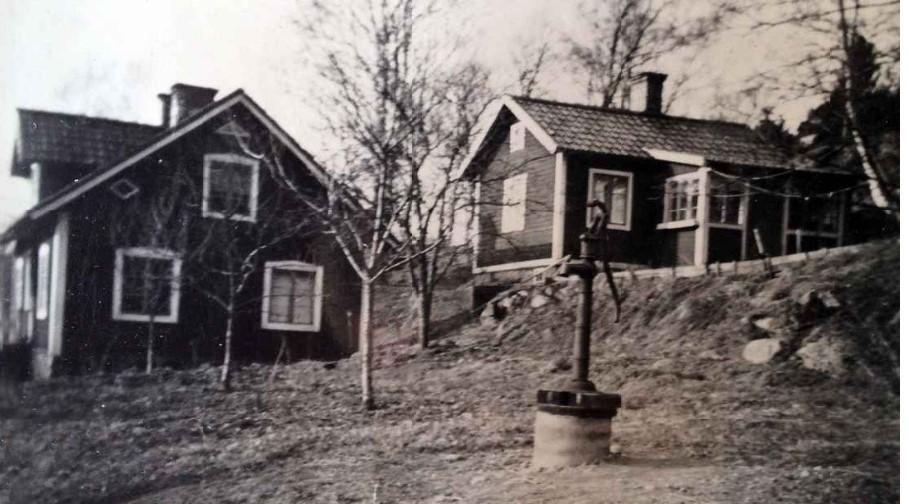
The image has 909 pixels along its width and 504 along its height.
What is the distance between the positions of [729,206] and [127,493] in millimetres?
2600

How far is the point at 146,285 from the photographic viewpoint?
333cm

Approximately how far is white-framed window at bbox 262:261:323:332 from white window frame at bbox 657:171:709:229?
1.39 metres

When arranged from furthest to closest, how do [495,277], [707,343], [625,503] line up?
[495,277], [707,343], [625,503]

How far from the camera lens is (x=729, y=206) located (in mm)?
3066

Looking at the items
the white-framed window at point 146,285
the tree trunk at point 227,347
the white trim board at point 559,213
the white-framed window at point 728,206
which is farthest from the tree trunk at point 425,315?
the white-framed window at point 728,206

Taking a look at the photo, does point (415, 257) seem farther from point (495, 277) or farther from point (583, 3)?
point (583, 3)

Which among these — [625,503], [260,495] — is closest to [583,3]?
[625,503]

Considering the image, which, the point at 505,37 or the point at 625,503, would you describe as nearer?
the point at 625,503

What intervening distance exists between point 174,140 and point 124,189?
29 centimetres

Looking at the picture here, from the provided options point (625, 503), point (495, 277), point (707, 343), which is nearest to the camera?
point (625, 503)

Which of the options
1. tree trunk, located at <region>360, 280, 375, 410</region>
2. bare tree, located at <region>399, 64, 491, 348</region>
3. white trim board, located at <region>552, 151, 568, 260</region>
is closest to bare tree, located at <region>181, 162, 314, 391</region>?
tree trunk, located at <region>360, 280, 375, 410</region>

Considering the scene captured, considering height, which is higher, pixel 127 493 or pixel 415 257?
pixel 415 257

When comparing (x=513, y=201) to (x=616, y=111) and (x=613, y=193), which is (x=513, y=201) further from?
(x=616, y=111)

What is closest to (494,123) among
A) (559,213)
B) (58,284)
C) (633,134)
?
(559,213)
